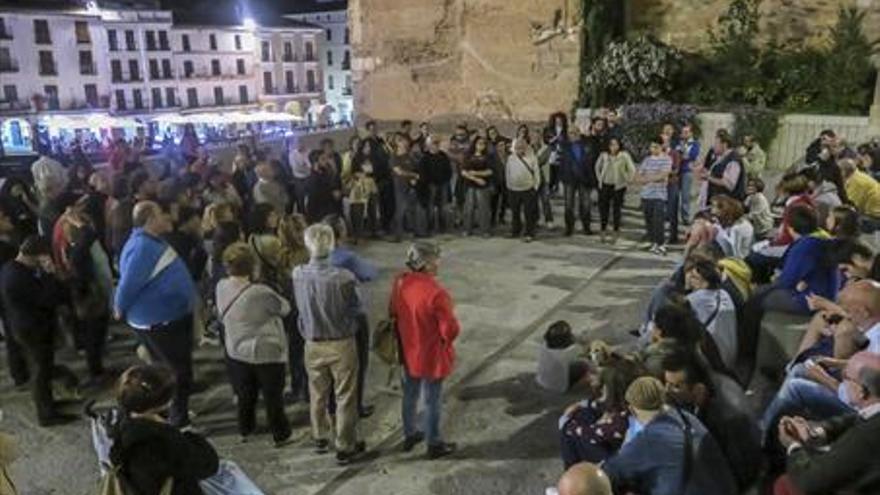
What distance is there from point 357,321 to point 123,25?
4973 cm

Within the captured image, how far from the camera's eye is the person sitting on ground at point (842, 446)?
2.73 metres

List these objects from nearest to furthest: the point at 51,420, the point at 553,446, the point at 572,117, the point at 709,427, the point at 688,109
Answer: the point at 709,427 → the point at 553,446 → the point at 51,420 → the point at 688,109 → the point at 572,117

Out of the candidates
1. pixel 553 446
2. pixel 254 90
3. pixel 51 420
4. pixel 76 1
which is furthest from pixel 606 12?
pixel 254 90

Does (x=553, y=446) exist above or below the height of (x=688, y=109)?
below

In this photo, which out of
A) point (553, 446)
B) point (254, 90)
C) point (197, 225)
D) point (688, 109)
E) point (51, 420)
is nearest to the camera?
point (553, 446)

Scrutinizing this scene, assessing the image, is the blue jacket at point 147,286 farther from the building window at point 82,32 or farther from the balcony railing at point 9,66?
the building window at point 82,32

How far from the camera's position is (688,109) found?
12930 millimetres

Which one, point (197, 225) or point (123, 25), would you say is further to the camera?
point (123, 25)

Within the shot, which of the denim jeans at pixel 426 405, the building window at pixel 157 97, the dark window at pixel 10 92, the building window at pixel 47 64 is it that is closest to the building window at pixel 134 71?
the building window at pixel 157 97

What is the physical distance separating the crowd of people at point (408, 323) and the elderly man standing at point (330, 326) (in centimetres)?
1

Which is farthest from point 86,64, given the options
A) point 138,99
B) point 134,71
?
point 138,99

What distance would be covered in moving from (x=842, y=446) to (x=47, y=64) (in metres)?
50.4

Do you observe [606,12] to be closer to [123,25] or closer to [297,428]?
[297,428]

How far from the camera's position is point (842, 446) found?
9.23 ft
